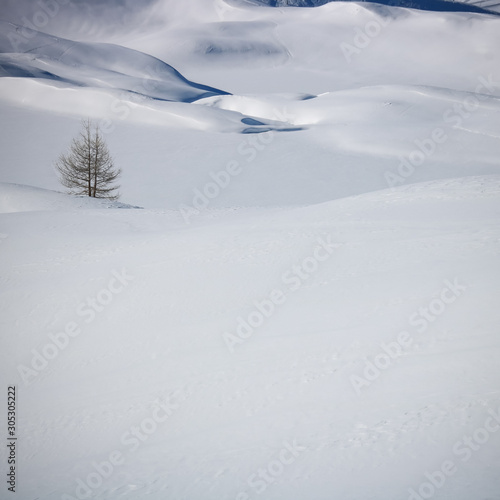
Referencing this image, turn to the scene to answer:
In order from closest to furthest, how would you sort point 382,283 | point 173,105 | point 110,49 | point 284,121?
point 382,283 < point 173,105 < point 284,121 < point 110,49

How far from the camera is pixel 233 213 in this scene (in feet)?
42.1

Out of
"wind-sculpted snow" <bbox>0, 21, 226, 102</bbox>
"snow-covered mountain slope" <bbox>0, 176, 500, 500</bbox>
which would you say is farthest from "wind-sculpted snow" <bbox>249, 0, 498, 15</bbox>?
"snow-covered mountain slope" <bbox>0, 176, 500, 500</bbox>

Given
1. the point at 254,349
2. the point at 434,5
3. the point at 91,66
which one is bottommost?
the point at 254,349

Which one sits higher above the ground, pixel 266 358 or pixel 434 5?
pixel 434 5

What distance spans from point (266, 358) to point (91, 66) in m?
76.9

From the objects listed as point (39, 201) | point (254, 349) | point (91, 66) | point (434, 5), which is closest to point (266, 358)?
point (254, 349)

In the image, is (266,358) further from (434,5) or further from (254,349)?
(434,5)

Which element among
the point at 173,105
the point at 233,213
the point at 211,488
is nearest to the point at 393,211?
the point at 233,213

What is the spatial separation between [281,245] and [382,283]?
8.42 feet

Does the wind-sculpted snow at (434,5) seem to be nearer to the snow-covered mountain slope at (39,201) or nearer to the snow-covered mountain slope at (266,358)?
the snow-covered mountain slope at (39,201)

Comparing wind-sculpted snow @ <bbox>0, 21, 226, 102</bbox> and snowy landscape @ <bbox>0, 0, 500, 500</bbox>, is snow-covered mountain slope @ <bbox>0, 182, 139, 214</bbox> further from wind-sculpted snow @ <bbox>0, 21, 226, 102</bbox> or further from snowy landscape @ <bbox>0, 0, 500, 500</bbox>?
wind-sculpted snow @ <bbox>0, 21, 226, 102</bbox>

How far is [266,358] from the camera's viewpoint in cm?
580

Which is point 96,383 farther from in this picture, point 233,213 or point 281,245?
point 233,213

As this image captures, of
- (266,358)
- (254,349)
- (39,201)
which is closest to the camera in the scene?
(266,358)
